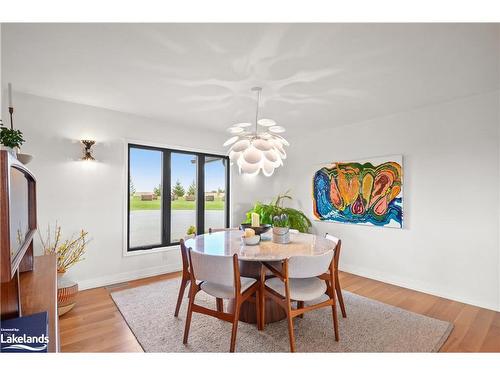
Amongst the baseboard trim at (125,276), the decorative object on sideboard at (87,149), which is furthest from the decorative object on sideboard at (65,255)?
the decorative object on sideboard at (87,149)

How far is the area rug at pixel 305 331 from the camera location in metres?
1.99

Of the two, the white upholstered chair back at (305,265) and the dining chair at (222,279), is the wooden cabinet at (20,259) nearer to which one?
the dining chair at (222,279)

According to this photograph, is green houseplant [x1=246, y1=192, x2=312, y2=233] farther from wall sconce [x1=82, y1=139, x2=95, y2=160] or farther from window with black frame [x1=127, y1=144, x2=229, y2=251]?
wall sconce [x1=82, y1=139, x2=95, y2=160]

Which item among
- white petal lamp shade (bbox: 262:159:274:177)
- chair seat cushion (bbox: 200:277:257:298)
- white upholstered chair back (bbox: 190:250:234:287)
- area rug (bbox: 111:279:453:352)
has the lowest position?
area rug (bbox: 111:279:453:352)

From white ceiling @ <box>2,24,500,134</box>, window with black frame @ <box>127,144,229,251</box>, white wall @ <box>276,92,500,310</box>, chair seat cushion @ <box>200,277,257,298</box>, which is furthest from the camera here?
window with black frame @ <box>127,144,229,251</box>

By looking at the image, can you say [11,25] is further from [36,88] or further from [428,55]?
[428,55]

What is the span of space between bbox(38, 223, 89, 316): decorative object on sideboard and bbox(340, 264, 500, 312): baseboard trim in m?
3.67

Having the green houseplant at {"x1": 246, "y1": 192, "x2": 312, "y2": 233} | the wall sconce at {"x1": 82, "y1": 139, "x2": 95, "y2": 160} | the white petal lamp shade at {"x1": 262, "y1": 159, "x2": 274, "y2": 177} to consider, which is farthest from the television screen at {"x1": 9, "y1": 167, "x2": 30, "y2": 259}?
the green houseplant at {"x1": 246, "y1": 192, "x2": 312, "y2": 233}

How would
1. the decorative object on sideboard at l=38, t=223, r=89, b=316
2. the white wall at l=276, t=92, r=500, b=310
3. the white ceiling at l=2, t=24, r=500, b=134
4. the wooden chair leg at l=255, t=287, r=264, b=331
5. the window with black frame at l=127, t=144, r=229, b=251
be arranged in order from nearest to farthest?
the white ceiling at l=2, t=24, r=500, b=134 → the wooden chair leg at l=255, t=287, r=264, b=331 → the decorative object on sideboard at l=38, t=223, r=89, b=316 → the white wall at l=276, t=92, r=500, b=310 → the window with black frame at l=127, t=144, r=229, b=251

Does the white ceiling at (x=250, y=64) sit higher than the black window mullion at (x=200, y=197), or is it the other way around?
the white ceiling at (x=250, y=64)

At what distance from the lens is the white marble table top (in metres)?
2.00

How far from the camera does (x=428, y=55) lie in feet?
6.56

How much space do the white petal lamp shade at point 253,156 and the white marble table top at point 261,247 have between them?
79 centimetres

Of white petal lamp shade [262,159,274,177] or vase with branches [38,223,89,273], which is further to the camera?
vase with branches [38,223,89,273]
